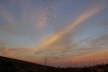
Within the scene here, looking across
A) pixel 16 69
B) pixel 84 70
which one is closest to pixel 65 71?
pixel 84 70

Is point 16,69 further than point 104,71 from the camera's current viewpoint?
No

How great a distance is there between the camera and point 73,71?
834 inches

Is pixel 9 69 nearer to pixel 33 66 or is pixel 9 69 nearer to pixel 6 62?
pixel 6 62

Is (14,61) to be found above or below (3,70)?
above

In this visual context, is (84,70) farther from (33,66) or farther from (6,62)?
(6,62)

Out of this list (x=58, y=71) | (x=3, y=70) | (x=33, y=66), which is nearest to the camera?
(x=3, y=70)

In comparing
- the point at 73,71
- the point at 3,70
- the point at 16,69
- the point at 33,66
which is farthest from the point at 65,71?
the point at 3,70

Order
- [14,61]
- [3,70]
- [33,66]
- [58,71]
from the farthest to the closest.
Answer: [58,71] → [33,66] → [14,61] → [3,70]

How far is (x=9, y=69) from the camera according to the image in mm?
15531

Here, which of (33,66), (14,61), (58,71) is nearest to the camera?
(14,61)

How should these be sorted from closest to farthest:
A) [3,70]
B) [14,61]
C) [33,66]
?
[3,70] < [14,61] < [33,66]

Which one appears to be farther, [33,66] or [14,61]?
[33,66]

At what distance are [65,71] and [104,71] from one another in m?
5.44

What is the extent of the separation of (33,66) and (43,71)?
1.45 m
